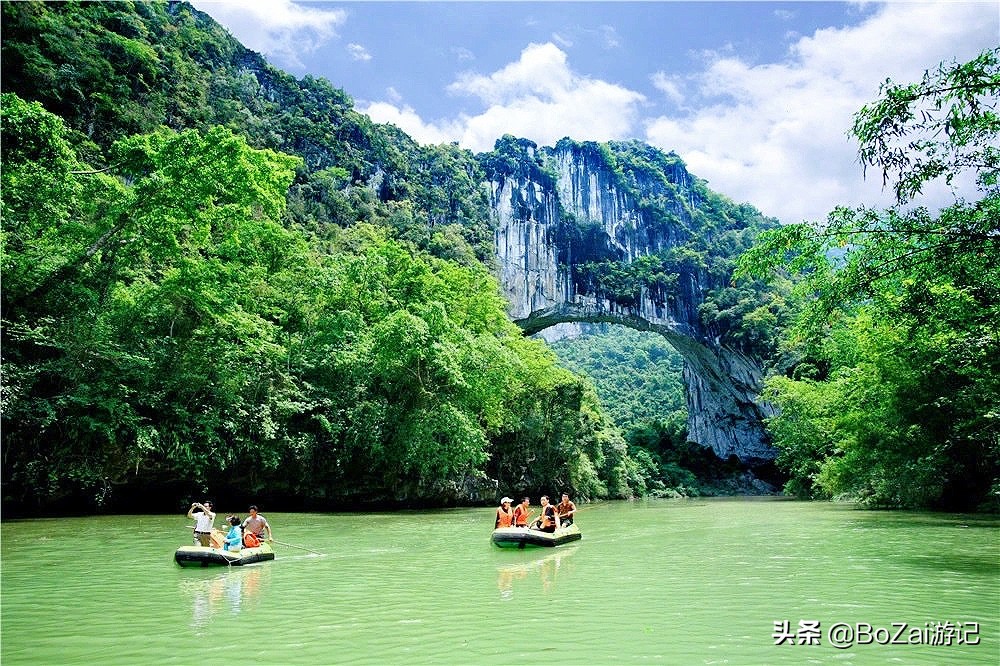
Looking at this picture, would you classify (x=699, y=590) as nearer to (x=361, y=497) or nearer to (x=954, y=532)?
(x=954, y=532)

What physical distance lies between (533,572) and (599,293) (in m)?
51.6

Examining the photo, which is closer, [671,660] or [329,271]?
[671,660]

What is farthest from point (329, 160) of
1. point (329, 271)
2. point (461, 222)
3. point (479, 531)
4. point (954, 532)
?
point (954, 532)

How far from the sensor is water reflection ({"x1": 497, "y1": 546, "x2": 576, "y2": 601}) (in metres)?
8.16

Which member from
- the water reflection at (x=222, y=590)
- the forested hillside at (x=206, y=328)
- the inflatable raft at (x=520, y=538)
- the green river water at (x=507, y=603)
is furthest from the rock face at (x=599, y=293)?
the water reflection at (x=222, y=590)

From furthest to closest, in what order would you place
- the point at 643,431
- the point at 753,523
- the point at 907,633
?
1. the point at 643,431
2. the point at 753,523
3. the point at 907,633

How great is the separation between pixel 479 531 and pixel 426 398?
8763 mm

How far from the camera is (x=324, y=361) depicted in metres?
23.4

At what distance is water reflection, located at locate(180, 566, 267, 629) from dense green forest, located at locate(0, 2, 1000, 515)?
7291mm

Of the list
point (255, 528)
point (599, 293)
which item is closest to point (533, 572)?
point (255, 528)

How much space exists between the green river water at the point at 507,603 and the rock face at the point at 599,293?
4569cm

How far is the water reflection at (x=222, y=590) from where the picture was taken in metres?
6.76

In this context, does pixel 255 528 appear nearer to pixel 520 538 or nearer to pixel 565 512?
pixel 520 538

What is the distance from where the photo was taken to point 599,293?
60.0 m
